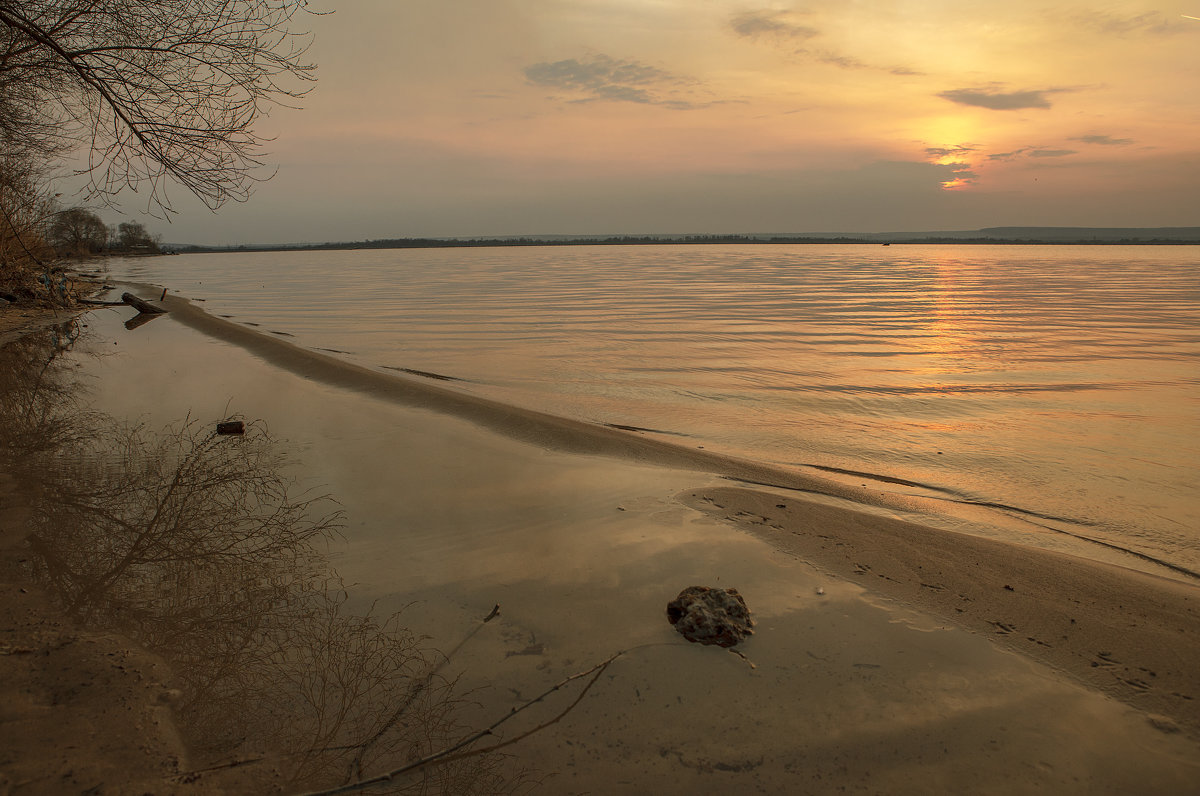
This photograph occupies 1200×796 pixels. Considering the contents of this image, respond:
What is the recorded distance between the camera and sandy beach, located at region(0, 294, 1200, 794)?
2.27m

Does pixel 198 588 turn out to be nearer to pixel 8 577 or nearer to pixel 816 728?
pixel 8 577

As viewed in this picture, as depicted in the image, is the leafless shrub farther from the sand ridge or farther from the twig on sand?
the sand ridge

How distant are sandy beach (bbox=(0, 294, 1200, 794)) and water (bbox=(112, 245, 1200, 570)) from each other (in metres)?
1.14

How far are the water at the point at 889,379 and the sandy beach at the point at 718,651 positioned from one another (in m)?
1.14

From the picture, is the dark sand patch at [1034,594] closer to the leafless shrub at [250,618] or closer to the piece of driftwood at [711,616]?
the piece of driftwood at [711,616]

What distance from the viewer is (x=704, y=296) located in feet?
84.3

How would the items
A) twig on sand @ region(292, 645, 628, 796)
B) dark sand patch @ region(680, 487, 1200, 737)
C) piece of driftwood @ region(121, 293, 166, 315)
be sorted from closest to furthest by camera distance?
twig on sand @ region(292, 645, 628, 796), dark sand patch @ region(680, 487, 1200, 737), piece of driftwood @ region(121, 293, 166, 315)

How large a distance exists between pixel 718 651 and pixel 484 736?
1.18m

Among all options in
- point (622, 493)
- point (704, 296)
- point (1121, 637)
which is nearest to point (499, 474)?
point (622, 493)

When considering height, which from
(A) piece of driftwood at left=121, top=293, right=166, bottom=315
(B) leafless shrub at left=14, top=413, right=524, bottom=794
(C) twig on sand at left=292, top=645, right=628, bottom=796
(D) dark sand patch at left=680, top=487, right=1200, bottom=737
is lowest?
(D) dark sand patch at left=680, top=487, right=1200, bottom=737

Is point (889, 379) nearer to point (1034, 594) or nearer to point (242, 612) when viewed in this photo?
point (1034, 594)

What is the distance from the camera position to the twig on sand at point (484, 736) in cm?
211

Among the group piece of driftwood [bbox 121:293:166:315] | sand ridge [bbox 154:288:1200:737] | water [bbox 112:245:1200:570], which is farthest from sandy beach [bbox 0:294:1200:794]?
piece of driftwood [bbox 121:293:166:315]

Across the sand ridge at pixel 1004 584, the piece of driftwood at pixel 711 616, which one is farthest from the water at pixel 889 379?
the piece of driftwood at pixel 711 616
